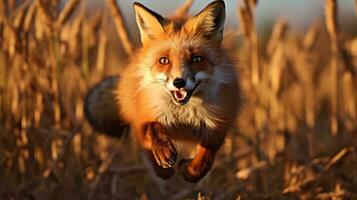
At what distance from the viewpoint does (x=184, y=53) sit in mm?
3656

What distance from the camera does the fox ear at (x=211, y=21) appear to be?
3.78m

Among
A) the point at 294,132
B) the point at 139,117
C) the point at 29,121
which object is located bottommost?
the point at 294,132

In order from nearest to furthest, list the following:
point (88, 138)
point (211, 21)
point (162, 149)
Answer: point (162, 149) < point (211, 21) < point (88, 138)

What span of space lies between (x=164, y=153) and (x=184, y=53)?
55cm

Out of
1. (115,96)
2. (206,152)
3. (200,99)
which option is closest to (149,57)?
(200,99)

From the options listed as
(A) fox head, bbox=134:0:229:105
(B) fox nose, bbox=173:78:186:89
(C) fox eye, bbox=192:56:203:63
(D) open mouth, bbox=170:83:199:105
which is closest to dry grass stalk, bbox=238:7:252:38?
(A) fox head, bbox=134:0:229:105

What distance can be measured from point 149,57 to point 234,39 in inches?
34.7

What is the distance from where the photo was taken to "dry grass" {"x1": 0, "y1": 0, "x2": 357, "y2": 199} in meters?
4.85

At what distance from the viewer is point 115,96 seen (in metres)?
4.70

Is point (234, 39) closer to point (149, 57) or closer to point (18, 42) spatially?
Answer: point (149, 57)

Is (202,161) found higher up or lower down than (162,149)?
lower down

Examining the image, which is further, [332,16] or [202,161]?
[332,16]

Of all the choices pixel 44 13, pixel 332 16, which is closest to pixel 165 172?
pixel 44 13

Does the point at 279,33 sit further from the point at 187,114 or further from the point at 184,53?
the point at 184,53
